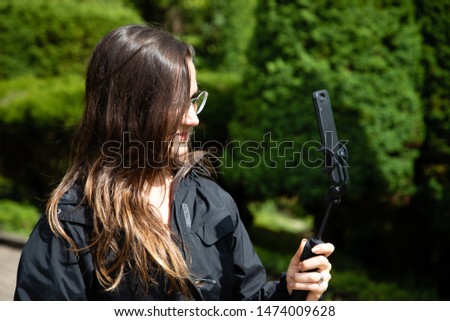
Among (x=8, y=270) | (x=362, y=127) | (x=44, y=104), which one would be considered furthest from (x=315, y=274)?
(x=44, y=104)

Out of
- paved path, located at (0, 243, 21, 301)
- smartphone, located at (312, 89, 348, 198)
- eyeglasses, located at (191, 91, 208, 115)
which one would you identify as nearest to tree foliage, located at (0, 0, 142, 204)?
paved path, located at (0, 243, 21, 301)

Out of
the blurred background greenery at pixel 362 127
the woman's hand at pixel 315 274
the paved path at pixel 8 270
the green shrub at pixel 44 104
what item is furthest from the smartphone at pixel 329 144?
the green shrub at pixel 44 104

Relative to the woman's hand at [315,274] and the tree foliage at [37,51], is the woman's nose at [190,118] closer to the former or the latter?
the woman's hand at [315,274]

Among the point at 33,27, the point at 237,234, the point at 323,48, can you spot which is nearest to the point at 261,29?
the point at 323,48

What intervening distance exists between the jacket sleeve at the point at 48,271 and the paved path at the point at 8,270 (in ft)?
12.1

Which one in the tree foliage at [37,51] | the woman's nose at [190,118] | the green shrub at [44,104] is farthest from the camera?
the tree foliage at [37,51]

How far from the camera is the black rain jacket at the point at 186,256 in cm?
153

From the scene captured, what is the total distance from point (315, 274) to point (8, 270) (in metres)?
4.90

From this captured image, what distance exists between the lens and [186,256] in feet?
5.41

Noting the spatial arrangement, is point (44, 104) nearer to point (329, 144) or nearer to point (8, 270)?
point (8, 270)

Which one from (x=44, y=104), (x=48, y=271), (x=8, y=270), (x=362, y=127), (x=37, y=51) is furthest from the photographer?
(x=37, y=51)
